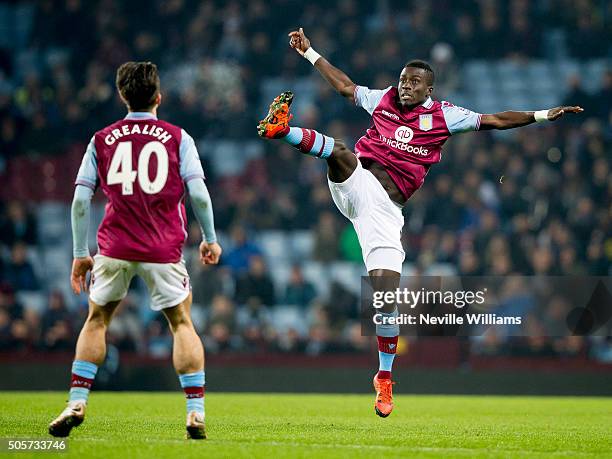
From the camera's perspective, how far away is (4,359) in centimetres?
1530

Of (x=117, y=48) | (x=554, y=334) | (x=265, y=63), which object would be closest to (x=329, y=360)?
(x=554, y=334)

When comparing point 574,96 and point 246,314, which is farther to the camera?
point 574,96

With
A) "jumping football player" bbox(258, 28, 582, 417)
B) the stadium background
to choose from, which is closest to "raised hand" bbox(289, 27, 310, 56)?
"jumping football player" bbox(258, 28, 582, 417)

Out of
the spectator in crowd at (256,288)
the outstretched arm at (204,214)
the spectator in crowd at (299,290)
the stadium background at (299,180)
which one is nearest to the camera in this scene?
the outstretched arm at (204,214)

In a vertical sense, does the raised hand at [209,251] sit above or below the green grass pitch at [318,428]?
above

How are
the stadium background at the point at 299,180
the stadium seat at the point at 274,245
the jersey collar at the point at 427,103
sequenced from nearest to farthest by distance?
the jersey collar at the point at 427,103, the stadium background at the point at 299,180, the stadium seat at the point at 274,245

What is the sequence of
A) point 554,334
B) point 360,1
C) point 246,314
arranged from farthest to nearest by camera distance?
point 360,1 < point 246,314 < point 554,334

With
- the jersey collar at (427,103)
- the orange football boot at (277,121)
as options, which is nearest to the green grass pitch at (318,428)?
the orange football boot at (277,121)

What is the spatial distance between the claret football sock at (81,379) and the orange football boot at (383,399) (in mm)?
2996

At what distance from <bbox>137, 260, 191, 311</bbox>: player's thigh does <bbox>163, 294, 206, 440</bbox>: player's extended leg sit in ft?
0.19

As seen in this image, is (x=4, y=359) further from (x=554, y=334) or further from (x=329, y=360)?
(x=554, y=334)

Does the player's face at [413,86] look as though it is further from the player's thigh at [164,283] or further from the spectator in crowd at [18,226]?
the spectator in crowd at [18,226]

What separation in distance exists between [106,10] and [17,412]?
13947mm

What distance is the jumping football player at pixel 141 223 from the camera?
6.77 metres
